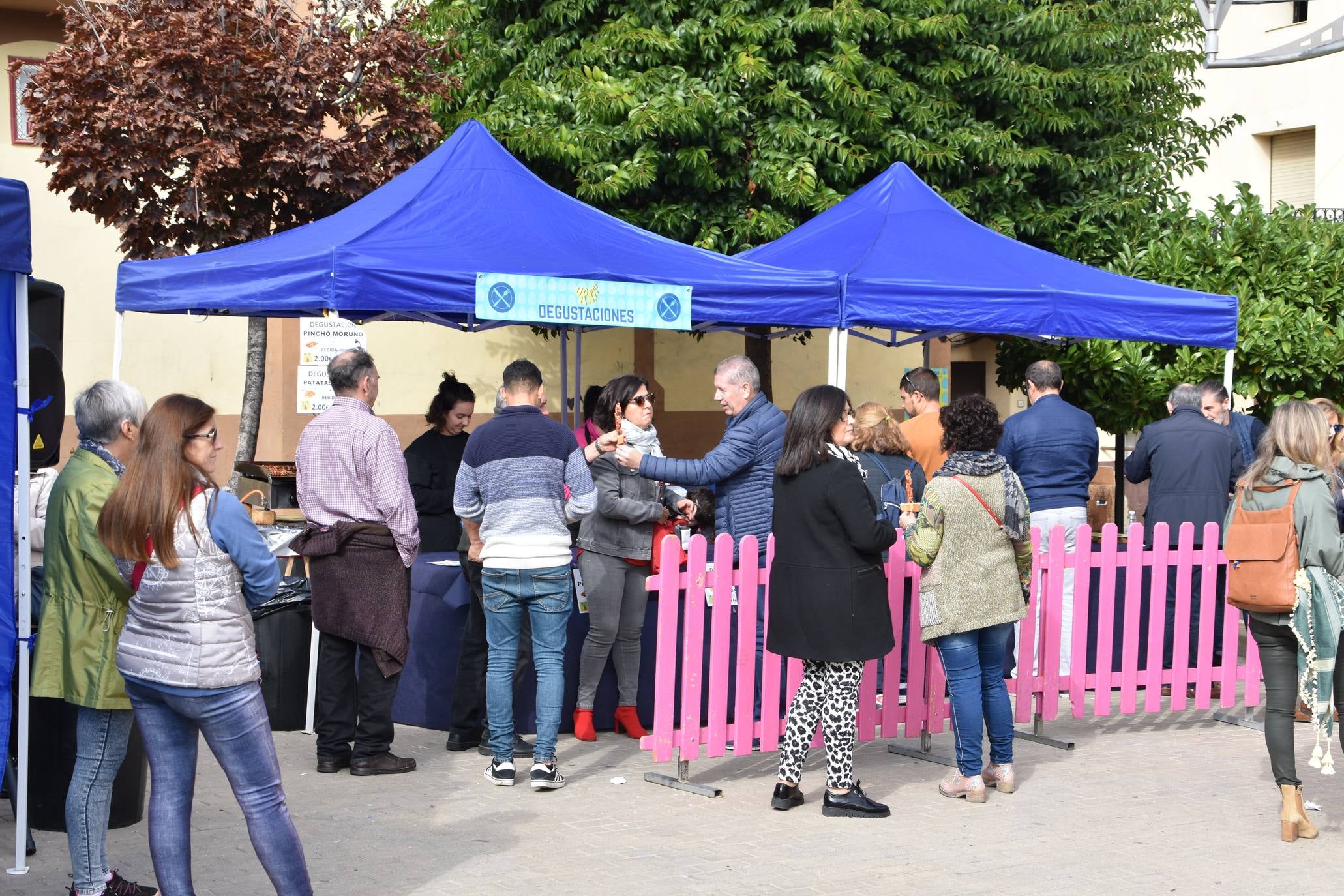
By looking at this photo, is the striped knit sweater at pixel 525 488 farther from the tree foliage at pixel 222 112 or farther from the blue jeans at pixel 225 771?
the tree foliage at pixel 222 112

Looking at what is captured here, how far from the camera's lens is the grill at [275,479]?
10305 mm

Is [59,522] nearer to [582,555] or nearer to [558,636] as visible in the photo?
[558,636]

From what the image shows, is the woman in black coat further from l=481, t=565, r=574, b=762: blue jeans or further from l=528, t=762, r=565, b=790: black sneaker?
l=528, t=762, r=565, b=790: black sneaker

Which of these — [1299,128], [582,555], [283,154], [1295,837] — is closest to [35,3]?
[283,154]

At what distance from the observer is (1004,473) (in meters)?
5.80

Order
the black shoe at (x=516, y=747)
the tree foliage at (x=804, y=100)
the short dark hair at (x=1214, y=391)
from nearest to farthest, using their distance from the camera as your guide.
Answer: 1. the black shoe at (x=516, y=747)
2. the short dark hair at (x=1214, y=391)
3. the tree foliage at (x=804, y=100)

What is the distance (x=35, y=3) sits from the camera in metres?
14.1

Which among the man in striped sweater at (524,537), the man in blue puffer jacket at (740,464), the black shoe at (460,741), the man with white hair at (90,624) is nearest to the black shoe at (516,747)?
the black shoe at (460,741)

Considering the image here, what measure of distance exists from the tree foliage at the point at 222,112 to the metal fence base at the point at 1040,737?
6.81 meters

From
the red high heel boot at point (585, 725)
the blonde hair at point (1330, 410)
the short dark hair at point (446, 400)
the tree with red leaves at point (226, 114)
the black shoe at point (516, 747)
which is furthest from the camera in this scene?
the tree with red leaves at point (226, 114)

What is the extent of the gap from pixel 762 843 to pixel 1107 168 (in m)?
9.70

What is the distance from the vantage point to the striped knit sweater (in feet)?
19.5

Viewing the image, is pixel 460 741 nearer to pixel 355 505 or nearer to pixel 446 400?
pixel 355 505

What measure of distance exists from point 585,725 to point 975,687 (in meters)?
1.97
